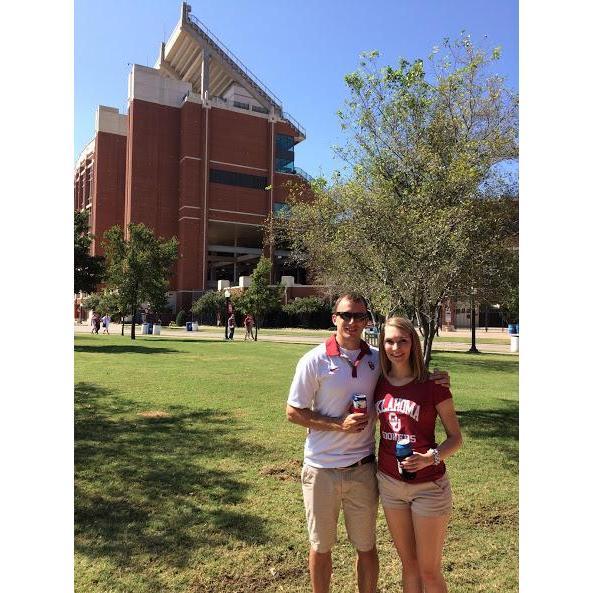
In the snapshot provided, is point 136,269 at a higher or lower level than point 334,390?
higher

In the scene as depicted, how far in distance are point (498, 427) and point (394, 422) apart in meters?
6.69

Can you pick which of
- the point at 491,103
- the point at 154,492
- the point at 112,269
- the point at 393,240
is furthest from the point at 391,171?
the point at 112,269

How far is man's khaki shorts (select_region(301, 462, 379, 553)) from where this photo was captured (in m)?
3.03

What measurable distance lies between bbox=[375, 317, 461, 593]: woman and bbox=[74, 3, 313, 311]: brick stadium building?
175 feet

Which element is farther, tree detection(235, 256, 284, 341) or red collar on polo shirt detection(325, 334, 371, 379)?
tree detection(235, 256, 284, 341)

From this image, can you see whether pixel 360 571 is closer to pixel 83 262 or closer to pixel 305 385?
pixel 305 385

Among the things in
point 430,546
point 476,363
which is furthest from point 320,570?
point 476,363

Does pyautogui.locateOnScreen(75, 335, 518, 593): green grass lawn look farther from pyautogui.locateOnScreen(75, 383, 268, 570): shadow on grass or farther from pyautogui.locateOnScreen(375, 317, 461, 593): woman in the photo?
pyautogui.locateOnScreen(375, 317, 461, 593): woman

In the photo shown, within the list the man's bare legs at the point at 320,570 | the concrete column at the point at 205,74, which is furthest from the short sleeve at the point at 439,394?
the concrete column at the point at 205,74

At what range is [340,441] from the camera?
9.95ft

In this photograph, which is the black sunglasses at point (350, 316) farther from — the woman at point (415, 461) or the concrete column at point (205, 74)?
the concrete column at point (205, 74)

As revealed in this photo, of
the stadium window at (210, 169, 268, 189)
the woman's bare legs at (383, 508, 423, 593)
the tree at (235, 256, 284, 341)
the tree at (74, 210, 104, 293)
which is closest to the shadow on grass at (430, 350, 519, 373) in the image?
the woman's bare legs at (383, 508, 423, 593)

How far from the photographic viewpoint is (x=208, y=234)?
61469 millimetres

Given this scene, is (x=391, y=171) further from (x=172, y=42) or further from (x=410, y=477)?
(x=172, y=42)
